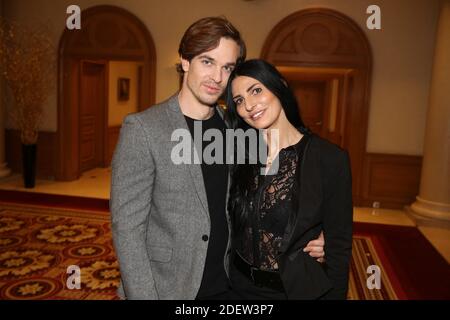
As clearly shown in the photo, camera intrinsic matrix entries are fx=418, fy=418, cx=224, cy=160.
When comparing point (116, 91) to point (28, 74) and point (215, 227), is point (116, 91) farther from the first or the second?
point (215, 227)

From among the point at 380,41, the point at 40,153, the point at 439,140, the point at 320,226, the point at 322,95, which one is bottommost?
the point at 40,153

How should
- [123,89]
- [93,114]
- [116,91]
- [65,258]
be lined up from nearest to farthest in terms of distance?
[65,258] → [93,114] → [116,91] → [123,89]

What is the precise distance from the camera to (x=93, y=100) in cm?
898

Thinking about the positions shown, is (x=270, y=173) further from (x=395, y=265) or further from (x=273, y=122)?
(x=395, y=265)

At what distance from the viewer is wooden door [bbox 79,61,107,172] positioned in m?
8.62

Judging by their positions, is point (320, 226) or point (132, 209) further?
point (320, 226)

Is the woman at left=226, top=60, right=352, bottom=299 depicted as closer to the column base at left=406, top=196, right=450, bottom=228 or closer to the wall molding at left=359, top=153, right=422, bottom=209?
the column base at left=406, top=196, right=450, bottom=228

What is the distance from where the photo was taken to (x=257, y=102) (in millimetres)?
1688

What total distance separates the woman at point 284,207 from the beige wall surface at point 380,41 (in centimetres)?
527

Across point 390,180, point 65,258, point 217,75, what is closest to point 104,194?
point 65,258

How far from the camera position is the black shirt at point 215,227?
1.62 metres

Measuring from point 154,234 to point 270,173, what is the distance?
0.52m

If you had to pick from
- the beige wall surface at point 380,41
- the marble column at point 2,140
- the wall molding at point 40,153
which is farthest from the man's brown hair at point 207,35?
the marble column at point 2,140

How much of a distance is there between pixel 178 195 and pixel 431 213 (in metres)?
5.24
